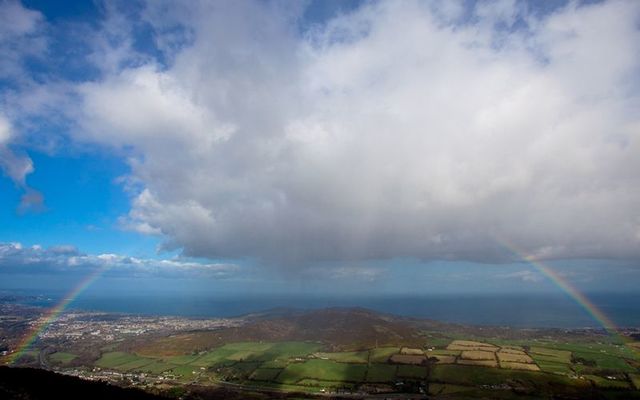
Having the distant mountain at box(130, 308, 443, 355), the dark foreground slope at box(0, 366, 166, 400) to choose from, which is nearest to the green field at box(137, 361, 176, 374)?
the distant mountain at box(130, 308, 443, 355)

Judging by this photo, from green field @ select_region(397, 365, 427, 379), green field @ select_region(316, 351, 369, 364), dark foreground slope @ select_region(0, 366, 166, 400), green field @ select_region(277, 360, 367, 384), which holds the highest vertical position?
dark foreground slope @ select_region(0, 366, 166, 400)

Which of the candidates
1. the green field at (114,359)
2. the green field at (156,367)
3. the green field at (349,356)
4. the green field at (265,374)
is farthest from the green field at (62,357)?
the green field at (349,356)

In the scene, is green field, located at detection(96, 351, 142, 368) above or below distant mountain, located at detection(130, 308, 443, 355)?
below

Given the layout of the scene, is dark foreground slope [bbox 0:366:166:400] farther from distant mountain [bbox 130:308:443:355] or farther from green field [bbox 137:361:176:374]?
distant mountain [bbox 130:308:443:355]

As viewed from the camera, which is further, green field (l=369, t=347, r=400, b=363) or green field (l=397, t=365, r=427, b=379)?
green field (l=369, t=347, r=400, b=363)

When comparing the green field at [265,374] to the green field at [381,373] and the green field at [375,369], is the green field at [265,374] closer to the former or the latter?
the green field at [375,369]

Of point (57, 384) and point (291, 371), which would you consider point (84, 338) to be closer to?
point (291, 371)

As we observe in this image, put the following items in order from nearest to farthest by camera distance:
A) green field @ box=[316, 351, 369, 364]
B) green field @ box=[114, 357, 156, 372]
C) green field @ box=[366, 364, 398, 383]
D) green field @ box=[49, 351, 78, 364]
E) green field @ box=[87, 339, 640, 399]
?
green field @ box=[87, 339, 640, 399], green field @ box=[366, 364, 398, 383], green field @ box=[114, 357, 156, 372], green field @ box=[316, 351, 369, 364], green field @ box=[49, 351, 78, 364]

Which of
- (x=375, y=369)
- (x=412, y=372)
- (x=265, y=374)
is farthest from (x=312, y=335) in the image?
(x=412, y=372)
